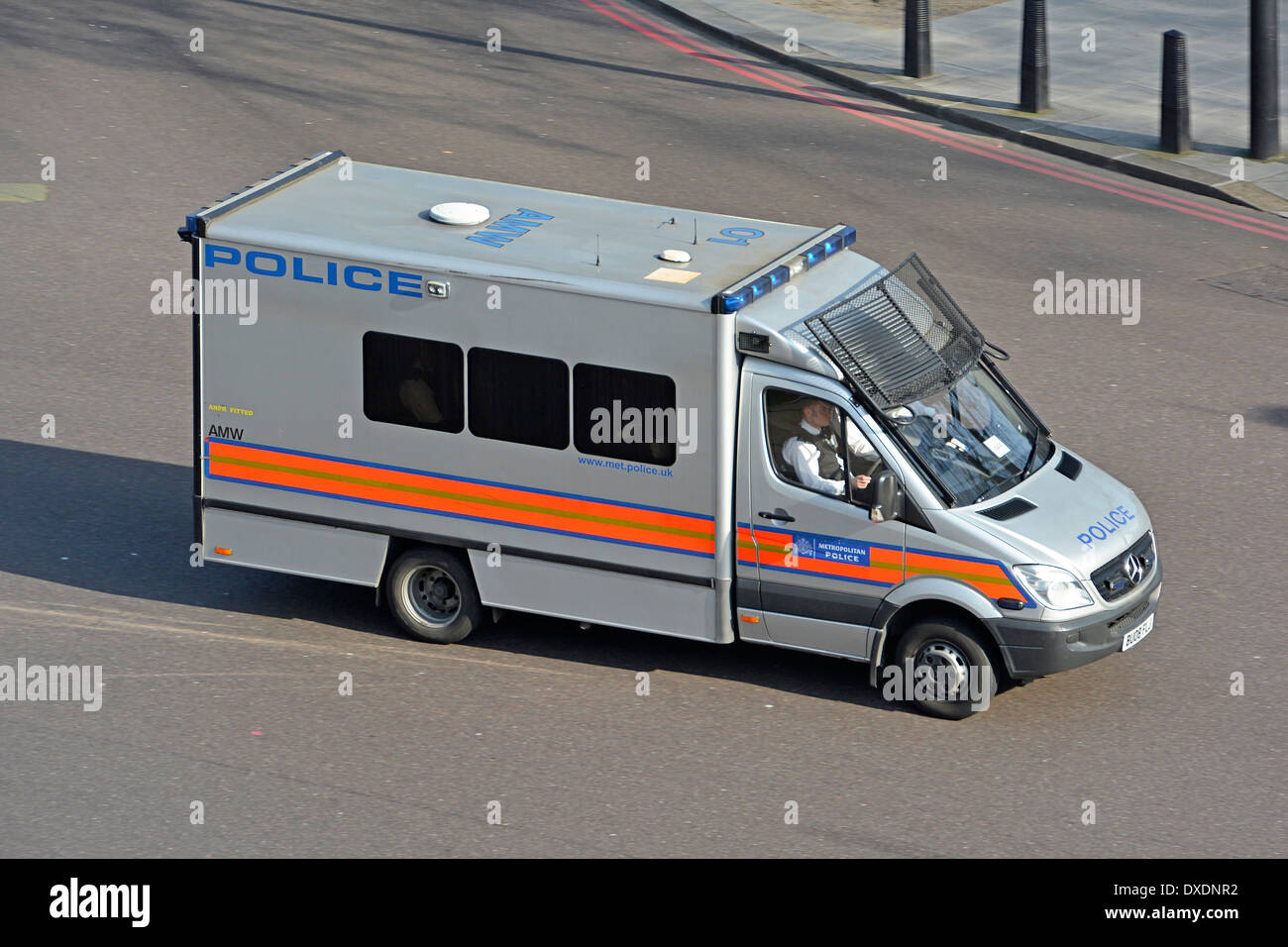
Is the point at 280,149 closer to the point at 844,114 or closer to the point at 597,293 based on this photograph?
the point at 844,114

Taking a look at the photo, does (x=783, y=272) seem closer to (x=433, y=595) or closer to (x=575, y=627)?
(x=575, y=627)

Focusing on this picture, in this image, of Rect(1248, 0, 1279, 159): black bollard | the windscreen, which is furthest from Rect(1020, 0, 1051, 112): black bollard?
the windscreen

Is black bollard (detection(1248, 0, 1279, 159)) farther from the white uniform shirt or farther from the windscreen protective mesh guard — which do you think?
the white uniform shirt

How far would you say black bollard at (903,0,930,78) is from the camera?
69.7 ft

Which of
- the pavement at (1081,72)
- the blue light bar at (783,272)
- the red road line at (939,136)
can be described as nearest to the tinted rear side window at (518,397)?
the blue light bar at (783,272)

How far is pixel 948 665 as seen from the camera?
9914mm

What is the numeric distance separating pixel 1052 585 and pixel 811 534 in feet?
4.27

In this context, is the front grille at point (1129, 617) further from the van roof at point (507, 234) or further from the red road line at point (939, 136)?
the red road line at point (939, 136)

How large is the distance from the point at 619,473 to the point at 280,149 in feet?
32.1

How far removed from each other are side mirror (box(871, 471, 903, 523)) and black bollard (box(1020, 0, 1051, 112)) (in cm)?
1170

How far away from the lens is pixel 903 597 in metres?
9.86

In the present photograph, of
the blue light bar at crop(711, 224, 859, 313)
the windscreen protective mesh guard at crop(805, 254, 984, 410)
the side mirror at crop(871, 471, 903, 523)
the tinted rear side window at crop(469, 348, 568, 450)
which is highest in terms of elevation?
the blue light bar at crop(711, 224, 859, 313)

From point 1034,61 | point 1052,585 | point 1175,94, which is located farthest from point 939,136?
point 1052,585

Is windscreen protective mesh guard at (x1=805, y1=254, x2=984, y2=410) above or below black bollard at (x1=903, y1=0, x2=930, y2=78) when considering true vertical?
below
